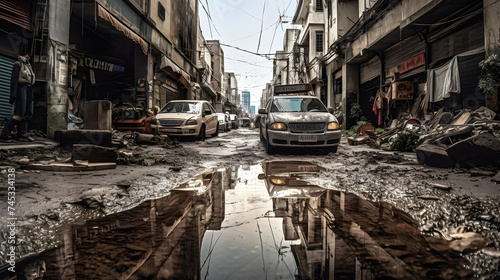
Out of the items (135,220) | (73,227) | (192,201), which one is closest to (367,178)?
(192,201)

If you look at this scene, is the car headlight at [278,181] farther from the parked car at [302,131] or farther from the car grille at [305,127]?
the car grille at [305,127]

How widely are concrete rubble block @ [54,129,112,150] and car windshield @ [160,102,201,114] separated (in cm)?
527

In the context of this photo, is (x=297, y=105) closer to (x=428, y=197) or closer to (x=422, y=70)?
(x=428, y=197)

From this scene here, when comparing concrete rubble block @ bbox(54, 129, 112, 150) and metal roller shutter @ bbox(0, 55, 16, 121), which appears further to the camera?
metal roller shutter @ bbox(0, 55, 16, 121)

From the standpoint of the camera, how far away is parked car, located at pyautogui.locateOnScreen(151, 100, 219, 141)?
32.7ft

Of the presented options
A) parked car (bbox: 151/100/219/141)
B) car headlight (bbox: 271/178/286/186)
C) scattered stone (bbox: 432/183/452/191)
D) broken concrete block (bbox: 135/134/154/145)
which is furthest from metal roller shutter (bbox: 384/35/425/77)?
broken concrete block (bbox: 135/134/154/145)

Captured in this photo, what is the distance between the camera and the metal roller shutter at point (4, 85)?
6.59 m

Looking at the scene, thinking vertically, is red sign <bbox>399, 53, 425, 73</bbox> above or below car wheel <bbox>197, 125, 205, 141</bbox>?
above

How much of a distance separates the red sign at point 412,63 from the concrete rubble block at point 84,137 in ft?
34.6

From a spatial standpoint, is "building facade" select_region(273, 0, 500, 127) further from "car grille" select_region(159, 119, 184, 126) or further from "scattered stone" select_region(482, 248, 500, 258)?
"car grille" select_region(159, 119, 184, 126)

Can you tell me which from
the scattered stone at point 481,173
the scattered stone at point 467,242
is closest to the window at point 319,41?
the scattered stone at point 481,173

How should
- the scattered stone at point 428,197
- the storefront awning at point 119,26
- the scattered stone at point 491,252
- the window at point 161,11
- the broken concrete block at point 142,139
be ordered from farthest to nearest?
the window at point 161,11 → the storefront awning at point 119,26 → the broken concrete block at point 142,139 → the scattered stone at point 428,197 → the scattered stone at point 491,252

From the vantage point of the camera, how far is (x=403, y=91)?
11.2 metres

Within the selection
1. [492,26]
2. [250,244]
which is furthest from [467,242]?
[492,26]
